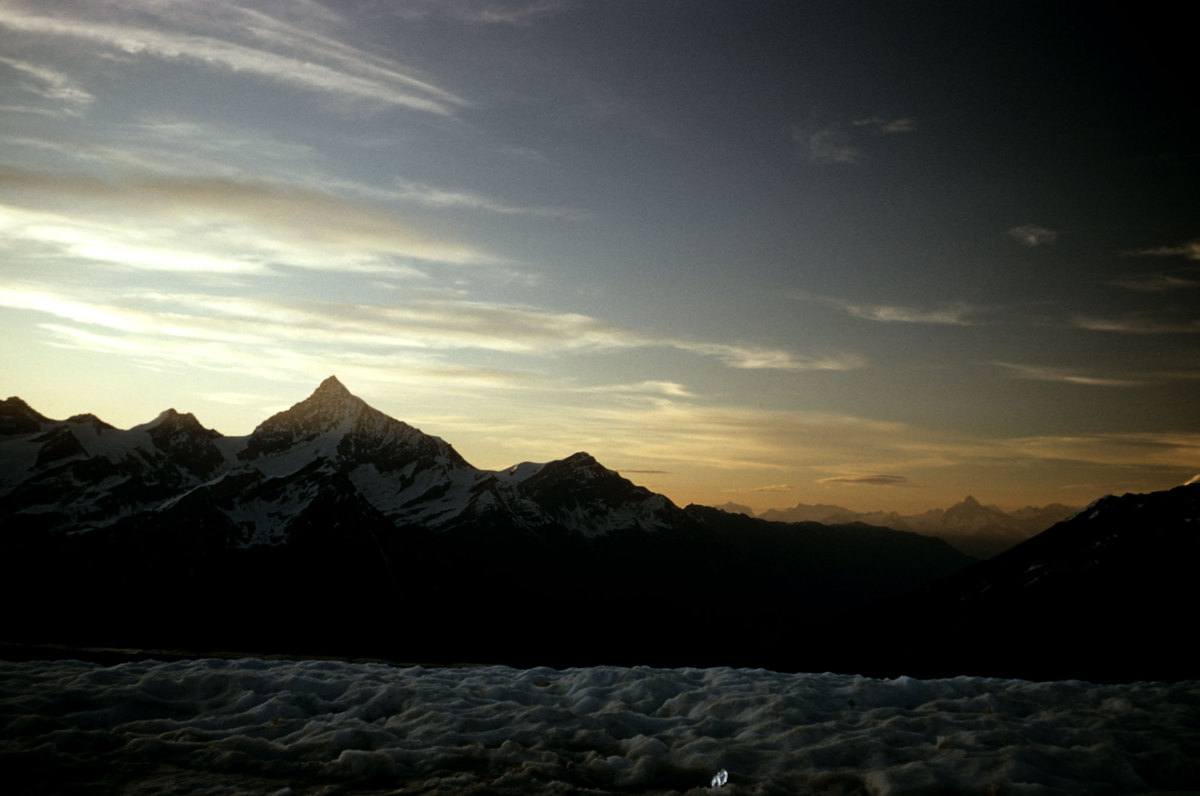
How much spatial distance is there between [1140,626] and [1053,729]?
240663 mm

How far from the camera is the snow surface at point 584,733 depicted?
390 inches

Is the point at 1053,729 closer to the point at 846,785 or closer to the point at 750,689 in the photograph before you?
the point at 846,785

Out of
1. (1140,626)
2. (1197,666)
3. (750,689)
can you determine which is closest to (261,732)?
(750,689)

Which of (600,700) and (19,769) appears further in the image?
(600,700)

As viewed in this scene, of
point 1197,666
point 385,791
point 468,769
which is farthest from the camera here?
point 1197,666

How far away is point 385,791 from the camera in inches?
→ 379

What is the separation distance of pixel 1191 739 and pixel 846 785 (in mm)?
6304

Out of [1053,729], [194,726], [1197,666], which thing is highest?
[1053,729]

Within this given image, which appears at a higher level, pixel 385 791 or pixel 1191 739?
pixel 1191 739

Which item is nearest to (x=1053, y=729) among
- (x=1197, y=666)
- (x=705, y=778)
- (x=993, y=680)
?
(x=993, y=680)

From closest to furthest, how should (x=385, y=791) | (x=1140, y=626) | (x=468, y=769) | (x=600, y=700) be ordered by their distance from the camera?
(x=385, y=791), (x=468, y=769), (x=600, y=700), (x=1140, y=626)

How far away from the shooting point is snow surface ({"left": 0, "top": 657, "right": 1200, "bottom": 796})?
9.91 m

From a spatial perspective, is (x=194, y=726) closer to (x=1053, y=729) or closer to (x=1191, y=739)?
(x=1053, y=729)

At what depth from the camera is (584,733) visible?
11.9 meters
